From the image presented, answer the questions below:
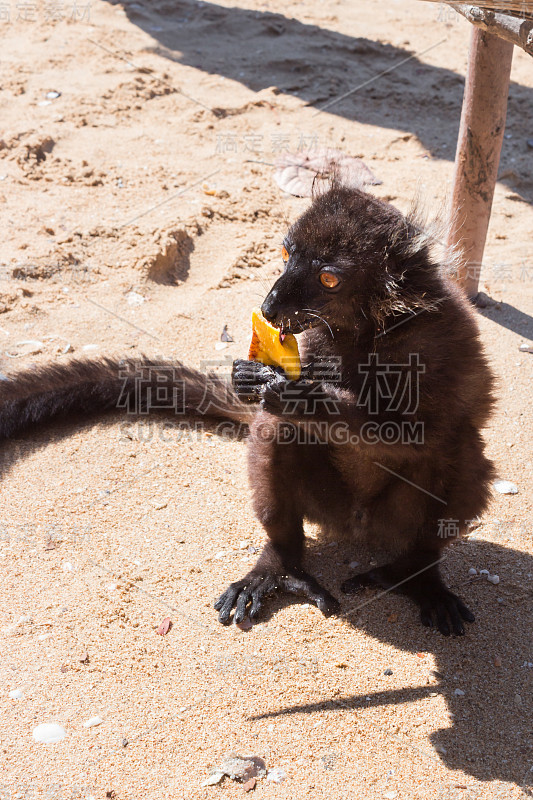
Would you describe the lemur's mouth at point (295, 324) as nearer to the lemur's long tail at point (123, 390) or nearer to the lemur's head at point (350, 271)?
the lemur's head at point (350, 271)

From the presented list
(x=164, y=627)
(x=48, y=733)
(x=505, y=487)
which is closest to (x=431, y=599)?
(x=505, y=487)

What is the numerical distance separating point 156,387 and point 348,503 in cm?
159

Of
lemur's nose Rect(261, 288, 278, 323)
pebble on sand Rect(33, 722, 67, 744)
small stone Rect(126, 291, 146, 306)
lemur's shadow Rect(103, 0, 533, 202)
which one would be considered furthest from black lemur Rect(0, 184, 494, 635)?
lemur's shadow Rect(103, 0, 533, 202)

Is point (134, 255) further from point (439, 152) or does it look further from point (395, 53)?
point (395, 53)

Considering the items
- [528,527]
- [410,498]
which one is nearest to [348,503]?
[410,498]

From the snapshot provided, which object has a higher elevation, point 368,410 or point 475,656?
point 368,410

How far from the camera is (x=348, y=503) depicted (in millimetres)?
3549

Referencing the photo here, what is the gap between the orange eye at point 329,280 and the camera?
3.21 m

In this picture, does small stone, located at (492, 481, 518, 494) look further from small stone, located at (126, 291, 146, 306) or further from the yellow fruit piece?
small stone, located at (126, 291, 146, 306)

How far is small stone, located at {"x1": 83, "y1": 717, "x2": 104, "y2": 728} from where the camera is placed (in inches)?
117

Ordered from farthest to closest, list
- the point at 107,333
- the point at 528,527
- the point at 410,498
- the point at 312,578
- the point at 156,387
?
the point at 107,333
the point at 156,387
the point at 528,527
the point at 312,578
the point at 410,498

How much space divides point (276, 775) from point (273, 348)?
1702 millimetres

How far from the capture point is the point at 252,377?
10.6 feet

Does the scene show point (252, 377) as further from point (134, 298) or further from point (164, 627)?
point (134, 298)
